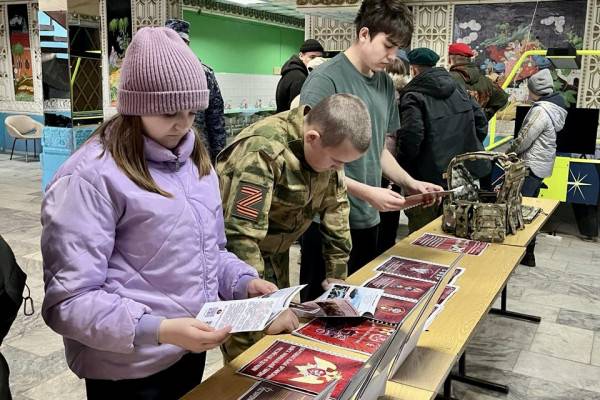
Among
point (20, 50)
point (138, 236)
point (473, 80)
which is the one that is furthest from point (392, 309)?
point (20, 50)

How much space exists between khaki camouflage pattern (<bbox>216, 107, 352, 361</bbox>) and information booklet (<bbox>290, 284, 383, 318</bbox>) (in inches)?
7.1

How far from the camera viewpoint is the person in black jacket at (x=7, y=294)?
110 cm

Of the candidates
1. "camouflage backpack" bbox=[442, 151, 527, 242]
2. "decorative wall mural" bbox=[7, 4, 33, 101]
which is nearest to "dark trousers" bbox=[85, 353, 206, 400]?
"camouflage backpack" bbox=[442, 151, 527, 242]

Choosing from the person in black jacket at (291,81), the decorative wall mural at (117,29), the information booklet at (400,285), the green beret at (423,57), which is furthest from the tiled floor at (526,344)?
the decorative wall mural at (117,29)

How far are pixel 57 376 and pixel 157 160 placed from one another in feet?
7.44

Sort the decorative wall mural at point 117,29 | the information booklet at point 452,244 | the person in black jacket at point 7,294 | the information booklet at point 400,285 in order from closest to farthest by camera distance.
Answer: the person in black jacket at point 7,294
the information booklet at point 400,285
the information booklet at point 452,244
the decorative wall mural at point 117,29

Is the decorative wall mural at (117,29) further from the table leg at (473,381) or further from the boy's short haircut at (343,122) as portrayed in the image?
the boy's short haircut at (343,122)

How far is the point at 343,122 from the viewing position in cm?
178

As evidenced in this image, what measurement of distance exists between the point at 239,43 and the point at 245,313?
13.6 m

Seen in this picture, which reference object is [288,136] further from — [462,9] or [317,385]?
[462,9]

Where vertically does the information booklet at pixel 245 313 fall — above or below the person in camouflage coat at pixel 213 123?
below

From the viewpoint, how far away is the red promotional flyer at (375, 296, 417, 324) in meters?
1.92

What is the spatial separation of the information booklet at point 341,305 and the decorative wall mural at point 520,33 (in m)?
6.77

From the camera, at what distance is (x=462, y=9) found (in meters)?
8.23
